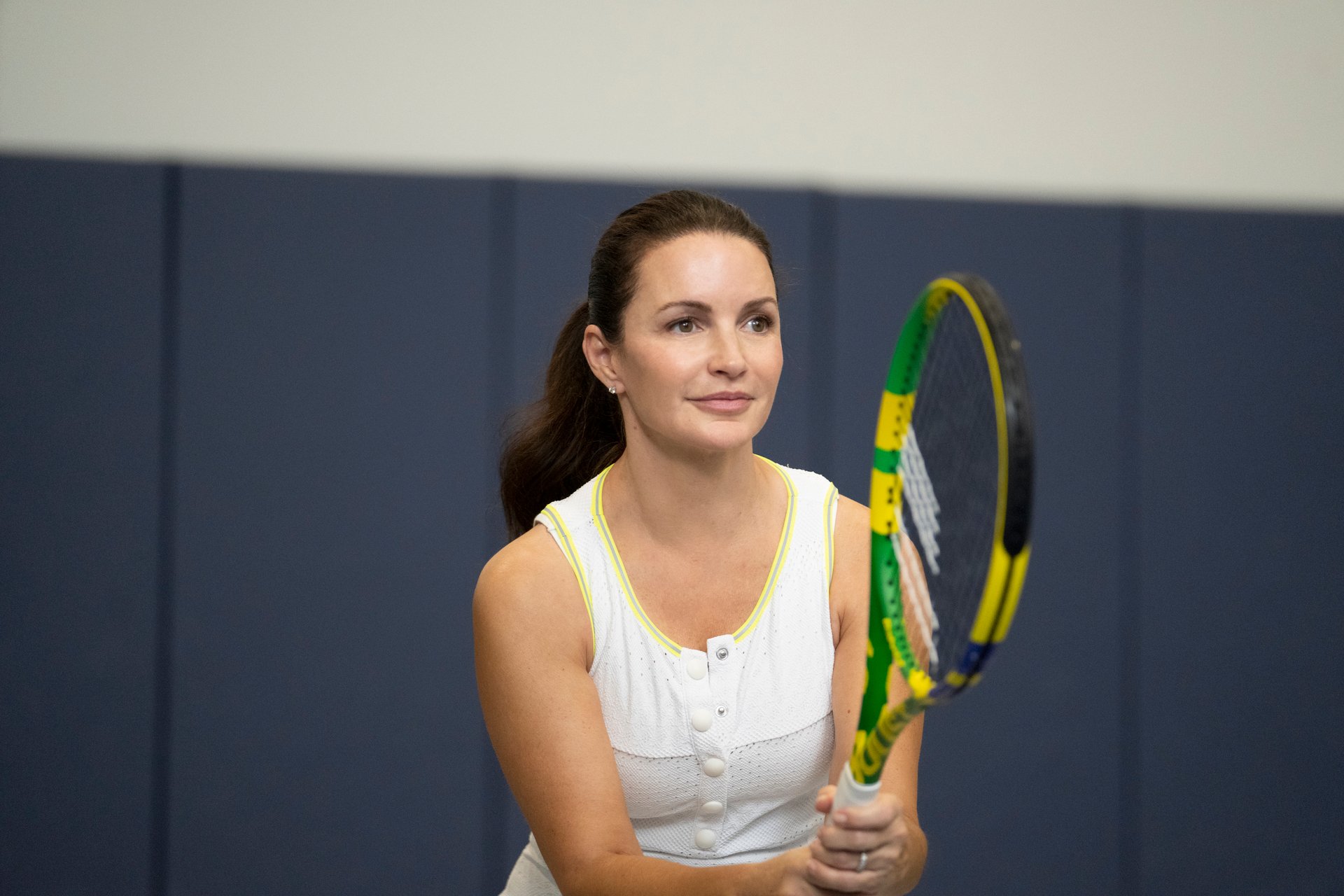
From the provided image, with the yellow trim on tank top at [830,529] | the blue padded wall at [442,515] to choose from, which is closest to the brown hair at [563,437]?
the yellow trim on tank top at [830,529]

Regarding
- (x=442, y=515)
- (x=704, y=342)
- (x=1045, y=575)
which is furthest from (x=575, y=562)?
(x=1045, y=575)

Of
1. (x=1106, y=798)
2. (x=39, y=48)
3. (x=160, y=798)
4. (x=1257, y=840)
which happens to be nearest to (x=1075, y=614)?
(x=1106, y=798)

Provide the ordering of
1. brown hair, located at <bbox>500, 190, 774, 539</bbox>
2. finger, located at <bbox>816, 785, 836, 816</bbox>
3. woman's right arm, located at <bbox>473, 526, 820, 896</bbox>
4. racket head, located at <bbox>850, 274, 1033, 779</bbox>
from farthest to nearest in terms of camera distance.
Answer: brown hair, located at <bbox>500, 190, 774, 539</bbox> < woman's right arm, located at <bbox>473, 526, 820, 896</bbox> < finger, located at <bbox>816, 785, 836, 816</bbox> < racket head, located at <bbox>850, 274, 1033, 779</bbox>

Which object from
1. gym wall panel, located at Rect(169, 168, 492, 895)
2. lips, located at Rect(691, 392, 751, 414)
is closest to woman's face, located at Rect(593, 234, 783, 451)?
lips, located at Rect(691, 392, 751, 414)

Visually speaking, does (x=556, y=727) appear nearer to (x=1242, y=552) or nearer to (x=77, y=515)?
(x=77, y=515)

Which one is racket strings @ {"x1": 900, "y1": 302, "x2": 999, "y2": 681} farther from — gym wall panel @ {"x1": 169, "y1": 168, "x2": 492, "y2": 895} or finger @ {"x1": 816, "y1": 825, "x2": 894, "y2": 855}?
gym wall panel @ {"x1": 169, "y1": 168, "x2": 492, "y2": 895}

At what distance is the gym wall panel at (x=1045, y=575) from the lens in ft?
10.3

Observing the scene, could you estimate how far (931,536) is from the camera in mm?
1345

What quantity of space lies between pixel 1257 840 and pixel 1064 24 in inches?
93.6

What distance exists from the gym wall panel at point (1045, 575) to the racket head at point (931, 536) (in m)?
1.16

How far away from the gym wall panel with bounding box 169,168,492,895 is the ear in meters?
1.38

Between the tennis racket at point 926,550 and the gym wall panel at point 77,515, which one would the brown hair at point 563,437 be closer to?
the tennis racket at point 926,550

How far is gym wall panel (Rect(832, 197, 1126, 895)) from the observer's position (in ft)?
10.3

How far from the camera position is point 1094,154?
3590 mm
